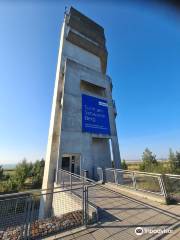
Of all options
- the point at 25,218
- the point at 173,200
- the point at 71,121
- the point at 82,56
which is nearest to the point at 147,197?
the point at 173,200

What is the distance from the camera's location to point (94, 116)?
15523 mm

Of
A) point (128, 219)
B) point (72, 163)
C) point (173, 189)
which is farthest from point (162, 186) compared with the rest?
point (72, 163)

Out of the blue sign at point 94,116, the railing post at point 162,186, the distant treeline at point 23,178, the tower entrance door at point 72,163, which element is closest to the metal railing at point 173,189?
the railing post at point 162,186

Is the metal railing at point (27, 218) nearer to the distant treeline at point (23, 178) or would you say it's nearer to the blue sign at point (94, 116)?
the blue sign at point (94, 116)

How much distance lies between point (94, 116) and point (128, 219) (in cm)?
1162

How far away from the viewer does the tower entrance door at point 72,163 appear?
13787 mm

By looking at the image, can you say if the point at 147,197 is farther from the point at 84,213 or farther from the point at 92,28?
the point at 92,28

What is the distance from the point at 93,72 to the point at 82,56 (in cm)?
386

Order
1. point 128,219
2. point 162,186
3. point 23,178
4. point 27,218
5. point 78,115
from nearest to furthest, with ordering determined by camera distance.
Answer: point 27,218
point 128,219
point 162,186
point 78,115
point 23,178

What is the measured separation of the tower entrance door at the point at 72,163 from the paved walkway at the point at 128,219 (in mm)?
7720

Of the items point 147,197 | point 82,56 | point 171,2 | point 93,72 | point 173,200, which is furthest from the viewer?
point 82,56

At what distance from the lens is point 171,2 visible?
2016 mm

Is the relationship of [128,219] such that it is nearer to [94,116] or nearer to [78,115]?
[78,115]

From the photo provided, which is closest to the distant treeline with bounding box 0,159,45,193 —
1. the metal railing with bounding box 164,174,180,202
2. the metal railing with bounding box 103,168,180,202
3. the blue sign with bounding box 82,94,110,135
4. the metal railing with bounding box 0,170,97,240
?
the blue sign with bounding box 82,94,110,135
